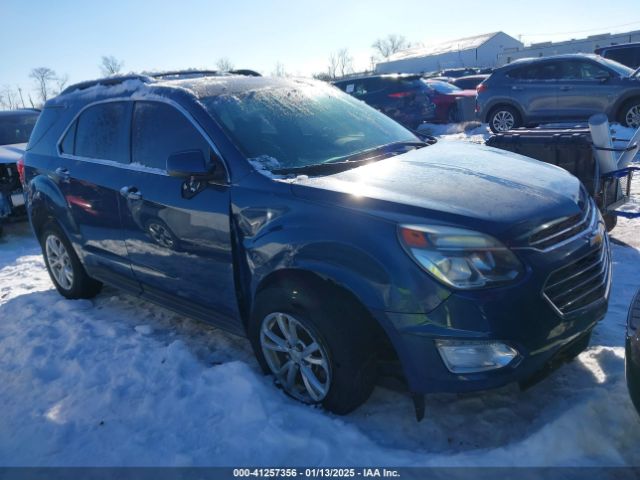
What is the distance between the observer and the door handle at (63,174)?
173 inches

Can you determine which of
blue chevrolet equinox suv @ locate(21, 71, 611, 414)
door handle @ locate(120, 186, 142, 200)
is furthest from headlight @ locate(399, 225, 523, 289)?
door handle @ locate(120, 186, 142, 200)

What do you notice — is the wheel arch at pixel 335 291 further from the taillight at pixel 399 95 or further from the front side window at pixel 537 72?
the taillight at pixel 399 95

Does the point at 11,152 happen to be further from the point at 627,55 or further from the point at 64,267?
the point at 627,55

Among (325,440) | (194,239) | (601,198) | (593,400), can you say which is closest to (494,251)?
(593,400)

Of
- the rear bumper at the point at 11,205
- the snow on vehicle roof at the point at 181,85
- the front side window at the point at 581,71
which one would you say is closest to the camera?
the snow on vehicle roof at the point at 181,85

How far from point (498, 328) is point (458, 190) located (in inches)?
28.5

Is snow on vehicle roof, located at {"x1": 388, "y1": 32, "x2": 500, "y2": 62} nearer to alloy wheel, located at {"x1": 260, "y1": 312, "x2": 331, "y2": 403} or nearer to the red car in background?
the red car in background

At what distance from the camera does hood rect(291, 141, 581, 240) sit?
2469 millimetres

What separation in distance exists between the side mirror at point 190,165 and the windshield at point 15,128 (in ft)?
23.9

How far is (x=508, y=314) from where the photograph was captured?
2.32m

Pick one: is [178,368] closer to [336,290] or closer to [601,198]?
[336,290]

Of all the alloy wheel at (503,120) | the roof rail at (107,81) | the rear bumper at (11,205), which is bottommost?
the rear bumper at (11,205)

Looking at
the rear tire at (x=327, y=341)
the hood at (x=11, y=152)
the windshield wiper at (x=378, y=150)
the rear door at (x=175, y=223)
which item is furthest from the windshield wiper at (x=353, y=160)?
the hood at (x=11, y=152)

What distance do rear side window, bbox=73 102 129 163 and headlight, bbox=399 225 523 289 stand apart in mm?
2449
